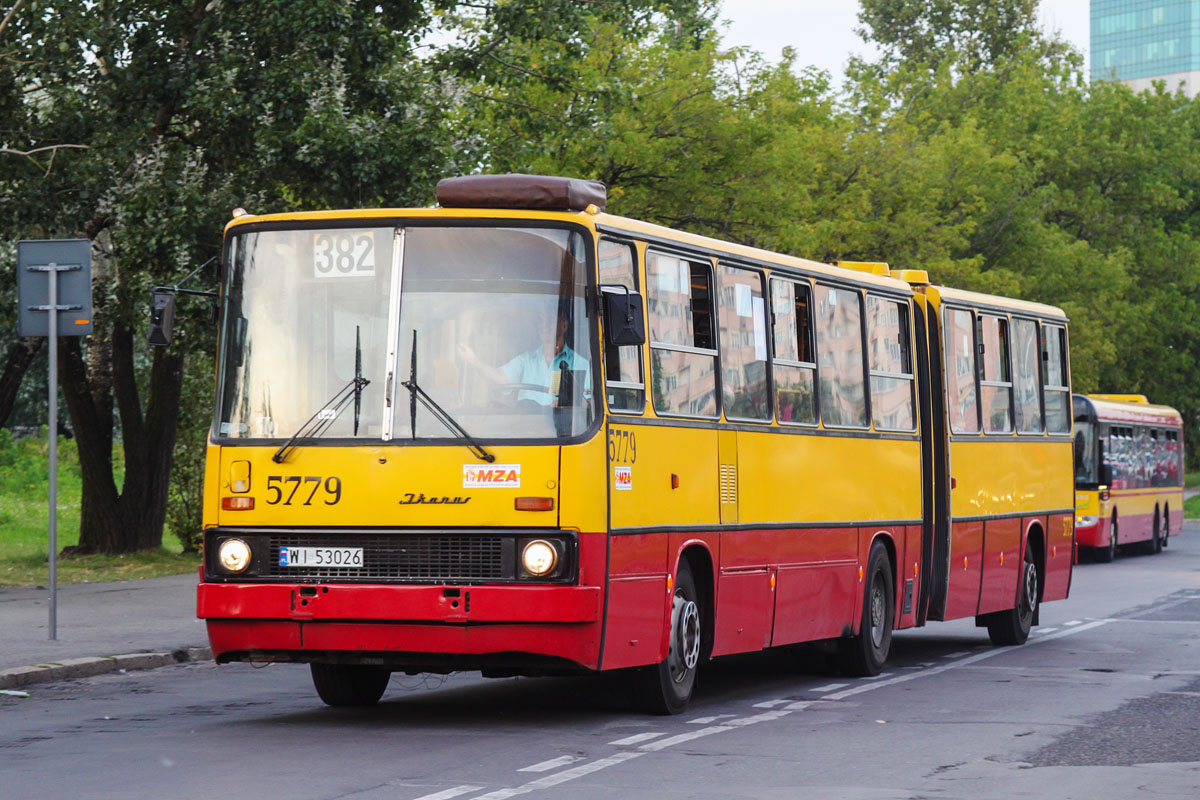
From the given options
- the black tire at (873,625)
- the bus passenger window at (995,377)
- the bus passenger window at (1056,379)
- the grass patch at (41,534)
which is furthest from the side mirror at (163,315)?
the bus passenger window at (1056,379)

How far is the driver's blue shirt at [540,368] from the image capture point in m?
10.8

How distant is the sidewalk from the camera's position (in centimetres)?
1452

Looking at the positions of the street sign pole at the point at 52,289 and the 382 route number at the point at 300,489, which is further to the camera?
the street sign pole at the point at 52,289

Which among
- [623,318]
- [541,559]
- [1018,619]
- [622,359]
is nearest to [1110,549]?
[1018,619]

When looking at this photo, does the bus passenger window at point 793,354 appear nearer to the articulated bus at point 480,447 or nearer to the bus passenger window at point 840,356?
the bus passenger window at point 840,356

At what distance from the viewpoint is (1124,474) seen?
37344mm

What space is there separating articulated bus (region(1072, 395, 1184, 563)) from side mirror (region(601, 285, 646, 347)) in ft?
75.0

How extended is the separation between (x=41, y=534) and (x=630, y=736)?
27.2 meters

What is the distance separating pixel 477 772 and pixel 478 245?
3.18 m

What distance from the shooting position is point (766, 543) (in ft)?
43.4

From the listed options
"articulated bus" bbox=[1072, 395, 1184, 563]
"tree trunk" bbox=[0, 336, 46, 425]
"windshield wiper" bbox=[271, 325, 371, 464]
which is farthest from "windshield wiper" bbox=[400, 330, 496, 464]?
"articulated bus" bbox=[1072, 395, 1184, 563]

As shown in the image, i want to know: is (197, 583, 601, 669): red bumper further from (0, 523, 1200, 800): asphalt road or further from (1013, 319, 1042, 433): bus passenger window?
(1013, 319, 1042, 433): bus passenger window

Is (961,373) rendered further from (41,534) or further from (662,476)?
(41,534)

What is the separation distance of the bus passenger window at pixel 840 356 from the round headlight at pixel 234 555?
200 inches
